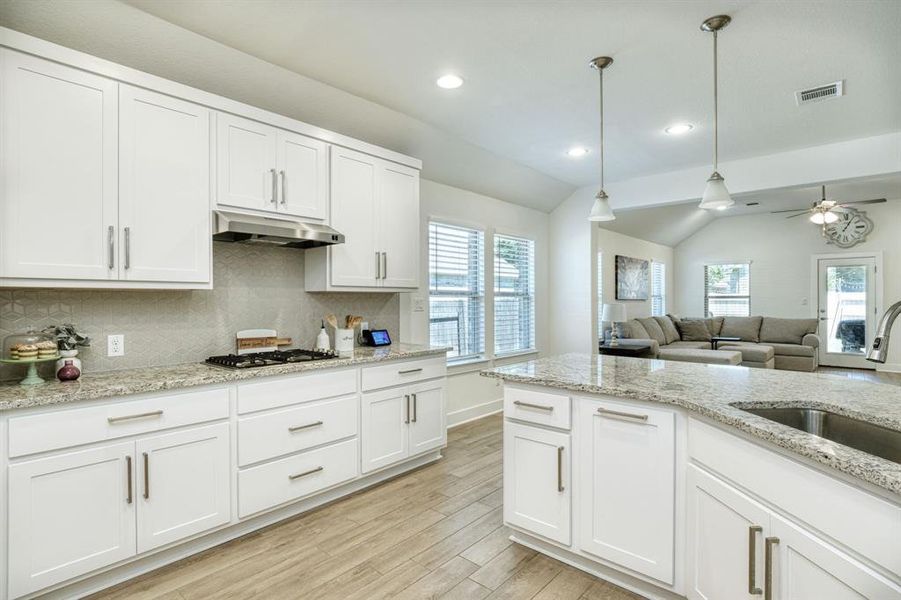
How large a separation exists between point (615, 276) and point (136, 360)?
22.4 feet

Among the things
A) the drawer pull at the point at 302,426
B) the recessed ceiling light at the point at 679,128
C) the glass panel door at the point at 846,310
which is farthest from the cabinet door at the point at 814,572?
the glass panel door at the point at 846,310

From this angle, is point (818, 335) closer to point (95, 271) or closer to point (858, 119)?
point (858, 119)

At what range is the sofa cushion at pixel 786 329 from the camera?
7.87 m

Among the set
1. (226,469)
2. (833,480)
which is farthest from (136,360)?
(833,480)

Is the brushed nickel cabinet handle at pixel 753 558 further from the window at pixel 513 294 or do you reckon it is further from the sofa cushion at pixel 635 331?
the sofa cushion at pixel 635 331

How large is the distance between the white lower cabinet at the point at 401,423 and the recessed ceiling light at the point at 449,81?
210 centimetres

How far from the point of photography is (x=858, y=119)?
3570 millimetres

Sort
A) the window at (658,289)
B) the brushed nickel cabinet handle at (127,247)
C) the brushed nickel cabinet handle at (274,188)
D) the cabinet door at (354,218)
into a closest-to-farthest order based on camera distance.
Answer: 1. the brushed nickel cabinet handle at (127,247)
2. the brushed nickel cabinet handle at (274,188)
3. the cabinet door at (354,218)
4. the window at (658,289)

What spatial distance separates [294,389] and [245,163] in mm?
1373

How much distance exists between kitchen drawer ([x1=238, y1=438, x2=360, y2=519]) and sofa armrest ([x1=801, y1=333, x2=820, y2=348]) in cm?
815

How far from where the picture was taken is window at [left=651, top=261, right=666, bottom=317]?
9.11 meters

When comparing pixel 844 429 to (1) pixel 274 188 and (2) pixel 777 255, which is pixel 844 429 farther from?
(2) pixel 777 255

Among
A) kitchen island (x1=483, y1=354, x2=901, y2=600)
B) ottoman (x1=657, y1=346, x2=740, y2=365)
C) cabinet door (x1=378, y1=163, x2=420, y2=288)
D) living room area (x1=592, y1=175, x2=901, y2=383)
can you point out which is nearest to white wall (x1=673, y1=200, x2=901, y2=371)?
living room area (x1=592, y1=175, x2=901, y2=383)

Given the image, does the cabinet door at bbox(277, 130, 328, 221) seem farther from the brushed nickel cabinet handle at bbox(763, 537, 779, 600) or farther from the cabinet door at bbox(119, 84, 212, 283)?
the brushed nickel cabinet handle at bbox(763, 537, 779, 600)
